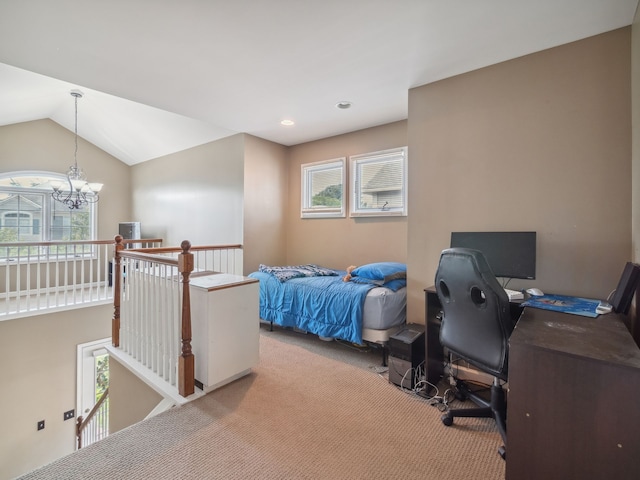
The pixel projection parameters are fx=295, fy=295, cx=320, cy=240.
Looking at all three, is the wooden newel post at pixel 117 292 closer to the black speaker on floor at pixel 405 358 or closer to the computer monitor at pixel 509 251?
the black speaker on floor at pixel 405 358

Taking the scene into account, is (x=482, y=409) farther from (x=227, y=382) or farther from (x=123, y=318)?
(x=123, y=318)

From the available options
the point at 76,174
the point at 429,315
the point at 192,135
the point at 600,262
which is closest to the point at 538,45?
the point at 600,262

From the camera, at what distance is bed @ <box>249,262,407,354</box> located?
2.68 m

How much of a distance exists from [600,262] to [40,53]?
4.35 meters

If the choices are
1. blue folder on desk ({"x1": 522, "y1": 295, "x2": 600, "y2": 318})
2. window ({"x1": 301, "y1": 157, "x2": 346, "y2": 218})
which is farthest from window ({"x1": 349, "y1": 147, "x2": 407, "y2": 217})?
blue folder on desk ({"x1": 522, "y1": 295, "x2": 600, "y2": 318})

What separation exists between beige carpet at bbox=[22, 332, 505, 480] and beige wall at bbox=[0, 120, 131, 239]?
5.75 metres

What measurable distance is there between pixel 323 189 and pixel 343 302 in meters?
2.12

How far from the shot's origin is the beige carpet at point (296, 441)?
150 cm

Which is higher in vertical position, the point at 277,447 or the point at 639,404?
the point at 639,404

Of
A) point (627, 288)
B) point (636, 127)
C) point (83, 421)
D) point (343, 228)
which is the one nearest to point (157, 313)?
point (343, 228)

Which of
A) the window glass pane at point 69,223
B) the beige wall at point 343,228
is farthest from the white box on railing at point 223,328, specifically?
the window glass pane at point 69,223

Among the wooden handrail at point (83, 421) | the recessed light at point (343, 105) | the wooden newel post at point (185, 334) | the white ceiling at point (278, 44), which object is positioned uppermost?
the recessed light at point (343, 105)

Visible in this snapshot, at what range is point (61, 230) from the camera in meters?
5.72

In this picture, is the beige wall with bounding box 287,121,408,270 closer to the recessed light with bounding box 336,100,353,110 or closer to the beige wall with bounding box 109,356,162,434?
the recessed light with bounding box 336,100,353,110
